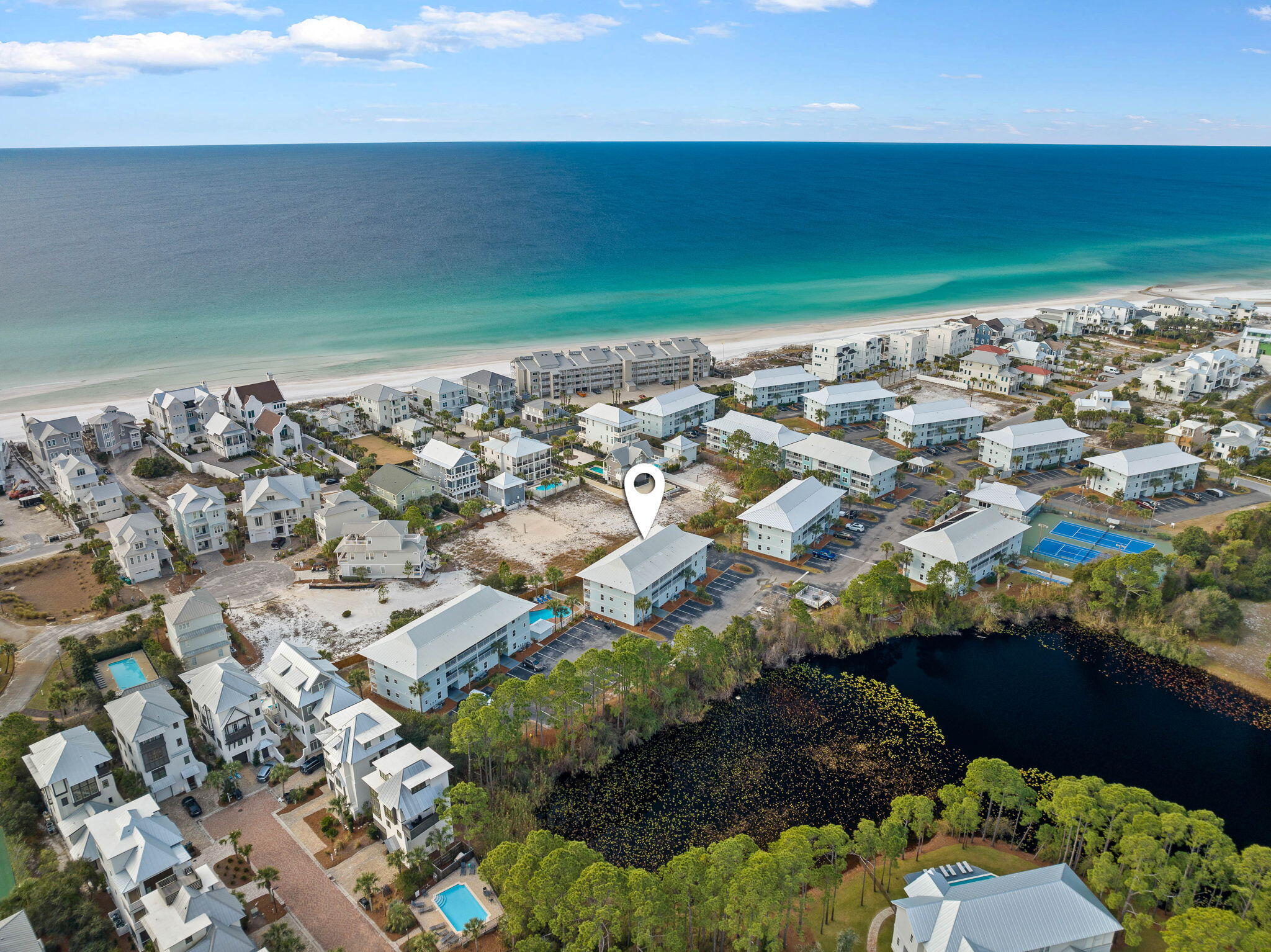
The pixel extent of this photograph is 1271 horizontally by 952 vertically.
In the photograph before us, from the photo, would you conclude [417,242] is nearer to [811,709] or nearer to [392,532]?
[392,532]

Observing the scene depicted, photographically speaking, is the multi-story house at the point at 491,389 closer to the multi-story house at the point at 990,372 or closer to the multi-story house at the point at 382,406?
the multi-story house at the point at 382,406

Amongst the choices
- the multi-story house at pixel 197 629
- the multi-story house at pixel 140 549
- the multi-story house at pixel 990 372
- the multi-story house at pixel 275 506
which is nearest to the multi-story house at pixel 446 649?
the multi-story house at pixel 197 629

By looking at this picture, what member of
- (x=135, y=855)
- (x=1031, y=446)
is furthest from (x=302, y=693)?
(x=1031, y=446)

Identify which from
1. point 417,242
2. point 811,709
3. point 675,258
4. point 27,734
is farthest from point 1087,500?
point 417,242

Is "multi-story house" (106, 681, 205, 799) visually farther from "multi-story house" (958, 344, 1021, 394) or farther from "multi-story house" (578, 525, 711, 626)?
"multi-story house" (958, 344, 1021, 394)

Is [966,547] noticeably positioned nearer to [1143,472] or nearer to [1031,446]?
[1143,472]

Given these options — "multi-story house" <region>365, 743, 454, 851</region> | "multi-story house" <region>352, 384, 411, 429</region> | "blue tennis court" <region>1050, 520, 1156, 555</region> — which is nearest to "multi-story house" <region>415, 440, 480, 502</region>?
"multi-story house" <region>352, 384, 411, 429</region>
